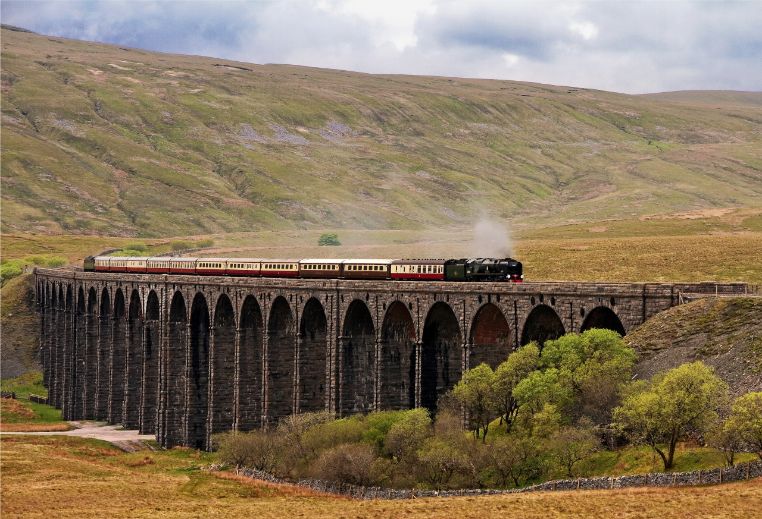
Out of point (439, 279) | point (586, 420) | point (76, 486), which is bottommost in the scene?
point (76, 486)

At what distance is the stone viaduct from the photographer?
214 feet

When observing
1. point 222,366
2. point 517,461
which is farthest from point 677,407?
point 222,366

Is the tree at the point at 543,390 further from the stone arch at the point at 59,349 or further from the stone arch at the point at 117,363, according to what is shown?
the stone arch at the point at 59,349

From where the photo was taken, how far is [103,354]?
117m

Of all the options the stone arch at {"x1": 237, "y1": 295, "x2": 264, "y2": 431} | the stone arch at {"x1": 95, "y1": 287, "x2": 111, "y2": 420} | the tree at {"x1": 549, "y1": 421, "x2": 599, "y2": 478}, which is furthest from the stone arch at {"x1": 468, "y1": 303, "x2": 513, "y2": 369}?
the stone arch at {"x1": 95, "y1": 287, "x2": 111, "y2": 420}

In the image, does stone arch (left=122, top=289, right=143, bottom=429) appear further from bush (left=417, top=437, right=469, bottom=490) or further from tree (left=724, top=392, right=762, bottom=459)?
tree (left=724, top=392, right=762, bottom=459)

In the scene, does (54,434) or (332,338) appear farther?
(54,434)

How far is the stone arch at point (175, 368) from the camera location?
99.9 m

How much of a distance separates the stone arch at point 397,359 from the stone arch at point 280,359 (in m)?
12.1

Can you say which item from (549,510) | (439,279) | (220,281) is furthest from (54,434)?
(549,510)

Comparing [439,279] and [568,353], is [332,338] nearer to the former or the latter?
[439,279]

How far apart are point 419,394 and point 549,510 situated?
85.6 ft

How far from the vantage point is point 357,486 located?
62.7 metres

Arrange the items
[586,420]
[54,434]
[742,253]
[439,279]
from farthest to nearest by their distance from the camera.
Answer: [742,253], [54,434], [439,279], [586,420]
